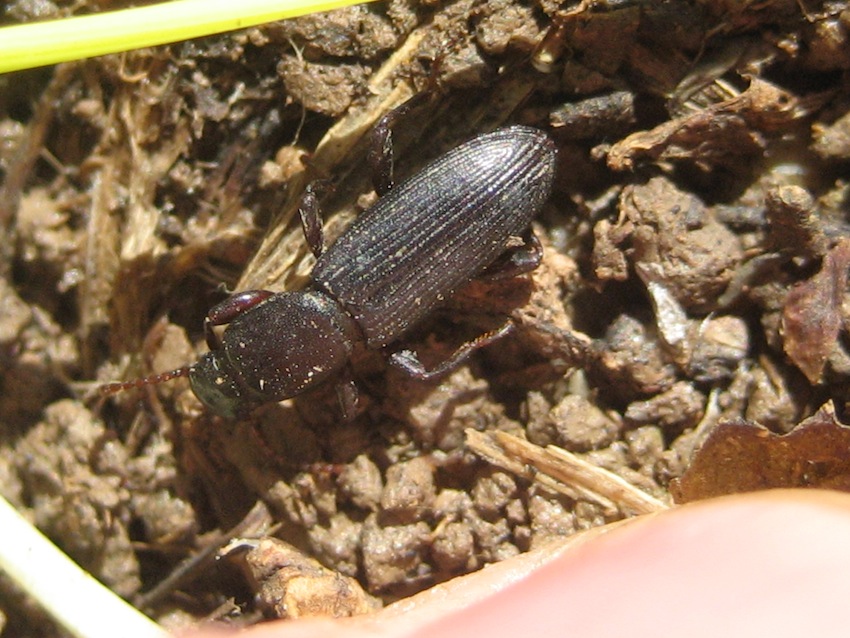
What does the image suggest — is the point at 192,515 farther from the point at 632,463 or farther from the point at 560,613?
the point at 560,613

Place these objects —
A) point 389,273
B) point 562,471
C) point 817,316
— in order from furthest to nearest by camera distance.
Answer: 1. point 389,273
2. point 562,471
3. point 817,316

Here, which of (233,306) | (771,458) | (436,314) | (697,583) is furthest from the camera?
(436,314)

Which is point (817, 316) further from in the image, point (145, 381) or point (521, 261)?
point (145, 381)

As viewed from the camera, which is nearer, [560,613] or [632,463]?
[560,613]

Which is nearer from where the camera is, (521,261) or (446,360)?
(521,261)

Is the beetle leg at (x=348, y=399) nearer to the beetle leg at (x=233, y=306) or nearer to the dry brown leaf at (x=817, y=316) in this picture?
the beetle leg at (x=233, y=306)

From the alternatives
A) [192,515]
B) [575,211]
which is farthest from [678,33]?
[192,515]

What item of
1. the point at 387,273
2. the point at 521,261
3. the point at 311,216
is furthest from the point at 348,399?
the point at 521,261
